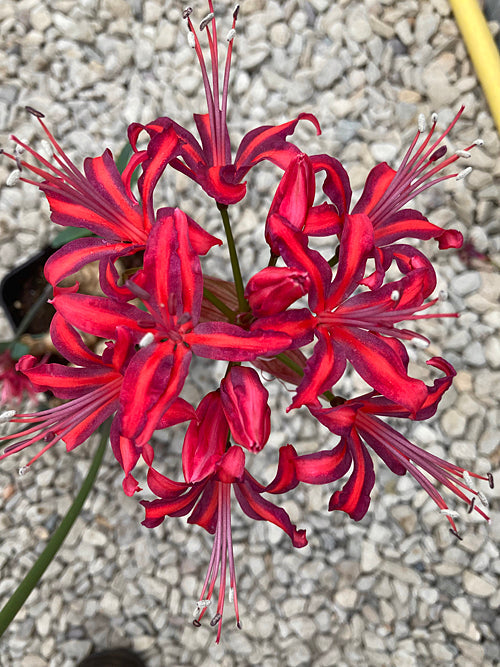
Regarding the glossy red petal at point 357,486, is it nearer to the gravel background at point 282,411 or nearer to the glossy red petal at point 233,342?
the glossy red petal at point 233,342

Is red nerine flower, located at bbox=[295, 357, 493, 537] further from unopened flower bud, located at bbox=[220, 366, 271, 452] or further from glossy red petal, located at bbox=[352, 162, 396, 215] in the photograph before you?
glossy red petal, located at bbox=[352, 162, 396, 215]

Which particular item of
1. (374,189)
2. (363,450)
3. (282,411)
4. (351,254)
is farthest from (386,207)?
(282,411)

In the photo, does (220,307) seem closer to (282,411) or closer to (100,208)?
(100,208)

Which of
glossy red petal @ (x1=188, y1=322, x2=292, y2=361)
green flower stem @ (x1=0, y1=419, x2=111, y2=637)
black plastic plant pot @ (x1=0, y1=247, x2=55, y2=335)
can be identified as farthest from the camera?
black plastic plant pot @ (x1=0, y1=247, x2=55, y2=335)

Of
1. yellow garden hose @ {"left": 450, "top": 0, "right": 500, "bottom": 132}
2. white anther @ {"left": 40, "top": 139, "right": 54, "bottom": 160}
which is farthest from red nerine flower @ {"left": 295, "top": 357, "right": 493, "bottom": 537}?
yellow garden hose @ {"left": 450, "top": 0, "right": 500, "bottom": 132}

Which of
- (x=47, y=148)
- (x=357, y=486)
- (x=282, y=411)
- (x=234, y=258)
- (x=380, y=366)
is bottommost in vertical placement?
(x=282, y=411)

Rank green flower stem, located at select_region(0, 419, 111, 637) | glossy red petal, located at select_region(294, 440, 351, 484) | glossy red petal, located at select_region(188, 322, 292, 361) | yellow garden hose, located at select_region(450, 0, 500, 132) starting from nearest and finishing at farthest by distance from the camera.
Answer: glossy red petal, located at select_region(188, 322, 292, 361)
glossy red petal, located at select_region(294, 440, 351, 484)
green flower stem, located at select_region(0, 419, 111, 637)
yellow garden hose, located at select_region(450, 0, 500, 132)

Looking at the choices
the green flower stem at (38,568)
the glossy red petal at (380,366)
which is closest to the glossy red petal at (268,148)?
the glossy red petal at (380,366)
